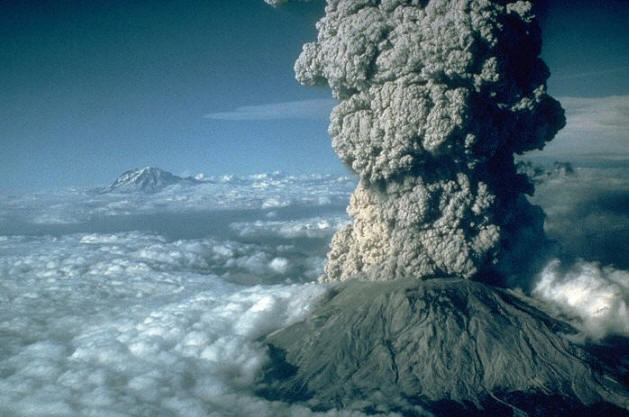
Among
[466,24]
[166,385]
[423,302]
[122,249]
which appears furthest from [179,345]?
[122,249]

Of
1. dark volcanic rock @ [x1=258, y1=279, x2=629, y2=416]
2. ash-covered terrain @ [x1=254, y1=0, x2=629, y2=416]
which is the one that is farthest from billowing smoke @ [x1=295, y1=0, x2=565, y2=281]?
dark volcanic rock @ [x1=258, y1=279, x2=629, y2=416]

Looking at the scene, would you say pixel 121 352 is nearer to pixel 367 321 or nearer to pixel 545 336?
pixel 367 321

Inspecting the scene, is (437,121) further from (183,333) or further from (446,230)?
(183,333)

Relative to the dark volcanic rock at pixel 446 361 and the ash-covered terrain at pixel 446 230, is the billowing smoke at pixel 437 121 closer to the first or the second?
the ash-covered terrain at pixel 446 230

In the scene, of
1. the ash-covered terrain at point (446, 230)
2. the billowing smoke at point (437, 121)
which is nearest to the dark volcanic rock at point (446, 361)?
the ash-covered terrain at point (446, 230)

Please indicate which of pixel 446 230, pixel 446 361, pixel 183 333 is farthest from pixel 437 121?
pixel 183 333

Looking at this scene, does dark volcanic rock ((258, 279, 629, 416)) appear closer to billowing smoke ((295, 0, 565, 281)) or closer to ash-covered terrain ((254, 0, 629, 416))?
ash-covered terrain ((254, 0, 629, 416))
